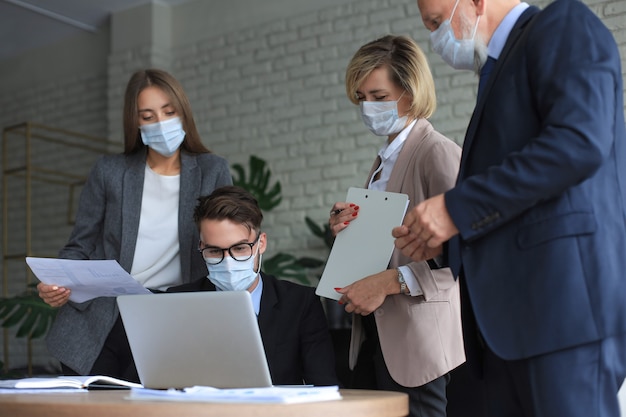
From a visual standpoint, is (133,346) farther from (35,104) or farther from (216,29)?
(35,104)

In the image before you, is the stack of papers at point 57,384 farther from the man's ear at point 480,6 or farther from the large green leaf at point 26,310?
the large green leaf at point 26,310

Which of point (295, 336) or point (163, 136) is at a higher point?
point (163, 136)

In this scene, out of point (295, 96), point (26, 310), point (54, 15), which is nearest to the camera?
point (26, 310)

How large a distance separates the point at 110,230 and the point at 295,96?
343cm

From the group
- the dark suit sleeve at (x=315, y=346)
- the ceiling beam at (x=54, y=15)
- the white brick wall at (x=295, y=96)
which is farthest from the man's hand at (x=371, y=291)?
the ceiling beam at (x=54, y=15)

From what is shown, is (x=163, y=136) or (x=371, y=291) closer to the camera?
(x=371, y=291)

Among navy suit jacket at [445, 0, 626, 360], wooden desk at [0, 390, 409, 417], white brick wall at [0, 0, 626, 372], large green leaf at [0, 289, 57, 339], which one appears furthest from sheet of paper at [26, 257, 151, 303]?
white brick wall at [0, 0, 626, 372]

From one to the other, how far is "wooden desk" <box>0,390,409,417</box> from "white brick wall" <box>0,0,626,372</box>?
3.97 meters

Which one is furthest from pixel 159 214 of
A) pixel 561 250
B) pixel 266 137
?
pixel 266 137

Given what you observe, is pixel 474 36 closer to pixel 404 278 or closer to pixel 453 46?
pixel 453 46

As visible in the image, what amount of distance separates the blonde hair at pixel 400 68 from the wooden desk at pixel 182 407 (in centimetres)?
102

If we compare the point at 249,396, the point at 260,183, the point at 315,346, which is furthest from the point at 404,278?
the point at 260,183

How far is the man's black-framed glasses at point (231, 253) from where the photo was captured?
7.41 ft

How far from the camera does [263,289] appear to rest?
2.29 meters
